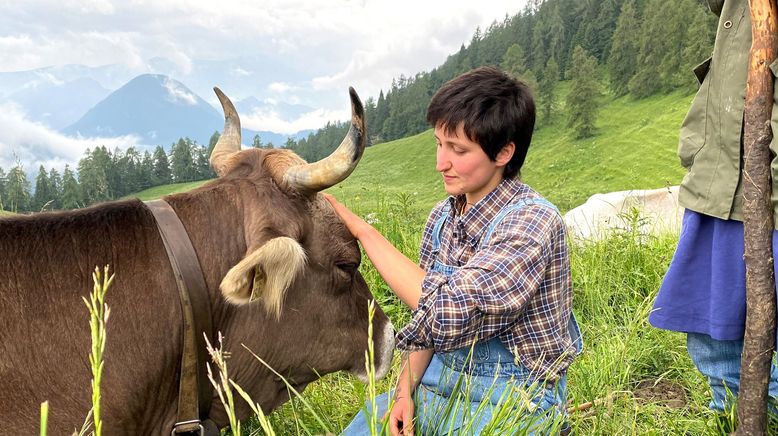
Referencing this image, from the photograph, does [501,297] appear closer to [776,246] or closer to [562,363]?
[562,363]

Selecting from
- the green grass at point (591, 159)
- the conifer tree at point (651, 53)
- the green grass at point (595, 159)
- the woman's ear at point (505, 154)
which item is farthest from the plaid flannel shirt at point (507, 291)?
the conifer tree at point (651, 53)

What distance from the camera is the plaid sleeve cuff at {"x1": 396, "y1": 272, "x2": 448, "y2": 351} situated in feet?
8.49

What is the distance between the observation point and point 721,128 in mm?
2713

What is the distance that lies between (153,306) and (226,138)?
1.30 m

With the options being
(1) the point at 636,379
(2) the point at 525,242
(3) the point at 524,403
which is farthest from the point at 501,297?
(1) the point at 636,379

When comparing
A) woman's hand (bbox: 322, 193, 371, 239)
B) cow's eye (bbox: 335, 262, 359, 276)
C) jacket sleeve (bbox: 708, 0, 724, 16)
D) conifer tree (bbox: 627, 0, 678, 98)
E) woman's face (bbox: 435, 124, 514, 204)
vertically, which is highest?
conifer tree (bbox: 627, 0, 678, 98)

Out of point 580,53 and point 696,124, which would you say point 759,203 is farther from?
point 580,53

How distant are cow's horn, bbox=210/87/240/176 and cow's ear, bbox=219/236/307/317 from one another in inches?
40.0

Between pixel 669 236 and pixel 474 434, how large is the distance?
5.25 m

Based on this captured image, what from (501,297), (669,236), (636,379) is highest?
(501,297)

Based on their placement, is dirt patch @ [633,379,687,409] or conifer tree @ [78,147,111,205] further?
conifer tree @ [78,147,111,205]

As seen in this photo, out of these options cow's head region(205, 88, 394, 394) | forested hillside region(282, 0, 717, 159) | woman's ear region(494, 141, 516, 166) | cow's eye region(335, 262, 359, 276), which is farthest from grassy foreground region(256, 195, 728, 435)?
forested hillside region(282, 0, 717, 159)

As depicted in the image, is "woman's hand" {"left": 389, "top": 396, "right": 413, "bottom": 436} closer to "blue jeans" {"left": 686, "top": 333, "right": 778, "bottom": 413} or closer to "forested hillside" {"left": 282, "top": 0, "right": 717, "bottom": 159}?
"blue jeans" {"left": 686, "top": 333, "right": 778, "bottom": 413}

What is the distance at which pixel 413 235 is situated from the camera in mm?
6812
